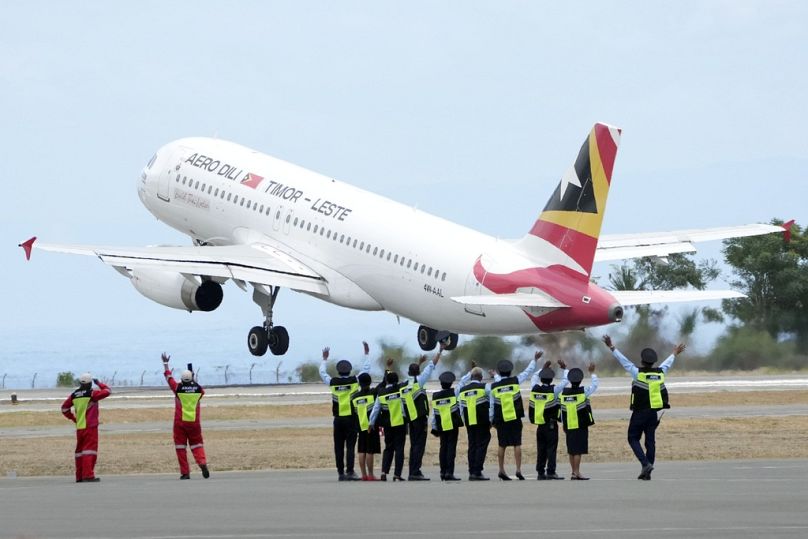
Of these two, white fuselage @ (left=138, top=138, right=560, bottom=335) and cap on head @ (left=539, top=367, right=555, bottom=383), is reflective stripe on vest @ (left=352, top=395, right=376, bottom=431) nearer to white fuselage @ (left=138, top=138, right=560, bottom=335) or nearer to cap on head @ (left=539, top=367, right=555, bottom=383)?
cap on head @ (left=539, top=367, right=555, bottom=383)

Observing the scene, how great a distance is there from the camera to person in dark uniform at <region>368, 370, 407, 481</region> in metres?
32.2

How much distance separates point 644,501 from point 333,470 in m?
11.5

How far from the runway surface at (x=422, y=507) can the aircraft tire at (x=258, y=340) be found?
28.7m

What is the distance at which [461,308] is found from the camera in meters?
54.1

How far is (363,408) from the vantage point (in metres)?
32.4

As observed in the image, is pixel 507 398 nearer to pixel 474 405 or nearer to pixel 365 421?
pixel 474 405

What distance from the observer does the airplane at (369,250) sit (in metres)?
49.6

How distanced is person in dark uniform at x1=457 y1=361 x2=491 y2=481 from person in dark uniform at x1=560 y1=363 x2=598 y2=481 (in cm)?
140

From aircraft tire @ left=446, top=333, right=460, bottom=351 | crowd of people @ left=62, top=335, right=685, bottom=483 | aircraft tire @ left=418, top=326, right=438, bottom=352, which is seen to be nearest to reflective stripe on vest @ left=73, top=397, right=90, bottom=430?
crowd of people @ left=62, top=335, right=685, bottom=483

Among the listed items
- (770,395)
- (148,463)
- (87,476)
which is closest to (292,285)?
(770,395)

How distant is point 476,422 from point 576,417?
5.86 ft

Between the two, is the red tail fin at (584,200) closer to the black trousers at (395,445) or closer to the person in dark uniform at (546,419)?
the person in dark uniform at (546,419)

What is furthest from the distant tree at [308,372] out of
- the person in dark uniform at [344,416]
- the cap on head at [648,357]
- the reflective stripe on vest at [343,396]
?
the cap on head at [648,357]

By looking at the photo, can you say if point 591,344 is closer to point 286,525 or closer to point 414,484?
point 414,484
